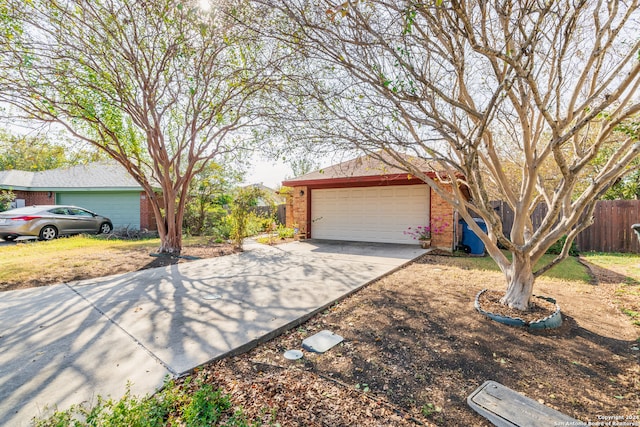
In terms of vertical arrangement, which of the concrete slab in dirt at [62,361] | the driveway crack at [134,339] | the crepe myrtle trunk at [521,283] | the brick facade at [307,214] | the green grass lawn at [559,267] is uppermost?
the brick facade at [307,214]

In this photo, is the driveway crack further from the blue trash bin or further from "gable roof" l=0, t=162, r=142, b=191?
"gable roof" l=0, t=162, r=142, b=191

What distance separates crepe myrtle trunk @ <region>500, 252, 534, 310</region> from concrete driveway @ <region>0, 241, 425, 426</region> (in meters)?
2.16

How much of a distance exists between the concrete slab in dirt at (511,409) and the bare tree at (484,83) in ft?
6.25

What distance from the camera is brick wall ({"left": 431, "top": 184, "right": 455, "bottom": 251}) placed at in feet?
28.4

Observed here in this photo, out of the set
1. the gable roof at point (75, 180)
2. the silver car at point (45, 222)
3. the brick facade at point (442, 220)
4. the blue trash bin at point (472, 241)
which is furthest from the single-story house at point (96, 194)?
the blue trash bin at point (472, 241)

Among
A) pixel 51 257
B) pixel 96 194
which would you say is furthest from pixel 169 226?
pixel 96 194

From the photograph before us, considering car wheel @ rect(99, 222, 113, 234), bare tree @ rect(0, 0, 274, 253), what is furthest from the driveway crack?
car wheel @ rect(99, 222, 113, 234)

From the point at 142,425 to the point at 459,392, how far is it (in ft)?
6.96

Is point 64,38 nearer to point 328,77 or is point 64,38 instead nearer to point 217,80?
point 217,80

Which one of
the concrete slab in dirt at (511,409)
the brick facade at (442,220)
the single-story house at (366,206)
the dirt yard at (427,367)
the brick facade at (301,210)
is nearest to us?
the concrete slab in dirt at (511,409)

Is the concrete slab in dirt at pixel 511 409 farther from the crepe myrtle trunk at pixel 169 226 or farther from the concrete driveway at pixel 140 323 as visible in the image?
the crepe myrtle trunk at pixel 169 226

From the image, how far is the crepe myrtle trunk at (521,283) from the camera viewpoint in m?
3.63

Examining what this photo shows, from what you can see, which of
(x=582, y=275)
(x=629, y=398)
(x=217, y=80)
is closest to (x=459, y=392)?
(x=629, y=398)

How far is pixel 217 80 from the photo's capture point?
263 inches
